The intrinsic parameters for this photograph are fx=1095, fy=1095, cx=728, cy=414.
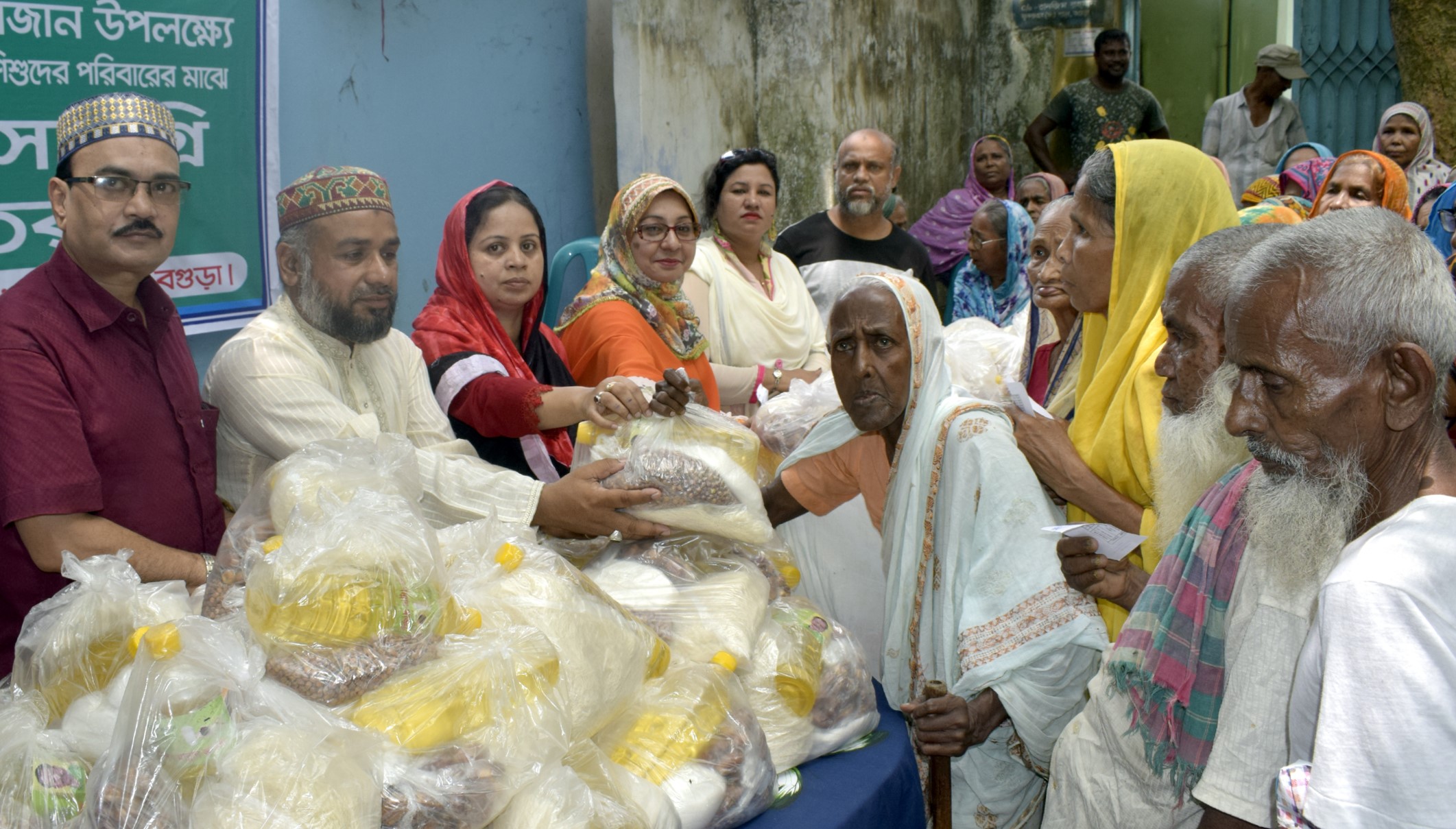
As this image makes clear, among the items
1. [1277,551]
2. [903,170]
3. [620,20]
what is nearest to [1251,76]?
[903,170]

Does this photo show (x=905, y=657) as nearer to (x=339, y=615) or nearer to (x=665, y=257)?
(x=339, y=615)

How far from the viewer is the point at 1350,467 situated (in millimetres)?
1454

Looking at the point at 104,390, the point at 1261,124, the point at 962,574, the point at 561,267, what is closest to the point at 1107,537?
the point at 962,574

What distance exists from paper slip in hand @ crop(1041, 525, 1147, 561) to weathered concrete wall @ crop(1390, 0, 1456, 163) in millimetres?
9829

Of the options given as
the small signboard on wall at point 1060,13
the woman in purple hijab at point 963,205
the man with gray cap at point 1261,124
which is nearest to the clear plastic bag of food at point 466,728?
the woman in purple hijab at point 963,205

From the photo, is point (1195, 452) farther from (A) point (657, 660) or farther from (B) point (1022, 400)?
(A) point (657, 660)

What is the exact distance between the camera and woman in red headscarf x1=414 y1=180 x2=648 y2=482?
10.9ft

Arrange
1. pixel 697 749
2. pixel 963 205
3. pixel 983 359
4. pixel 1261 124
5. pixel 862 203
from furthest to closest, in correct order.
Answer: pixel 1261 124 < pixel 963 205 < pixel 862 203 < pixel 983 359 < pixel 697 749

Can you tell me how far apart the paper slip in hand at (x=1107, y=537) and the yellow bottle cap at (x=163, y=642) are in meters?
1.48

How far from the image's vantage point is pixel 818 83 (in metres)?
7.27

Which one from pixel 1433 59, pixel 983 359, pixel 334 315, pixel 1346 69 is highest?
pixel 1346 69

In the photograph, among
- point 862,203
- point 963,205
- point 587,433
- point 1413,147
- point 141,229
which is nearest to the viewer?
point 141,229

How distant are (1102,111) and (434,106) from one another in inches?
261

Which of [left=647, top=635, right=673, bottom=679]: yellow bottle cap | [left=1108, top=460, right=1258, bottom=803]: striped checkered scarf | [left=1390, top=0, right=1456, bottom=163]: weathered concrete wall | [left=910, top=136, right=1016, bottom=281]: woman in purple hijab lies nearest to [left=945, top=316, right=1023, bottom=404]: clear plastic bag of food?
[left=1108, top=460, right=1258, bottom=803]: striped checkered scarf
